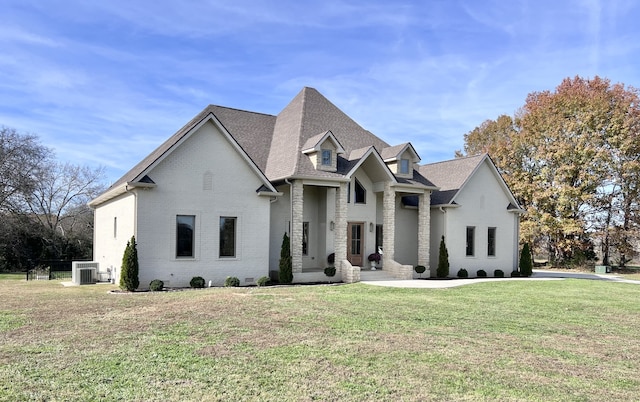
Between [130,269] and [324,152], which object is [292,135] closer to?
[324,152]

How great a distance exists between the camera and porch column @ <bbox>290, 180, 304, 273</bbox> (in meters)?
21.7

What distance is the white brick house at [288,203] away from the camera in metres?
19.2

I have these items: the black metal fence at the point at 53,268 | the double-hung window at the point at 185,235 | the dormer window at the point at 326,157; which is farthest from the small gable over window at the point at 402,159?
the black metal fence at the point at 53,268

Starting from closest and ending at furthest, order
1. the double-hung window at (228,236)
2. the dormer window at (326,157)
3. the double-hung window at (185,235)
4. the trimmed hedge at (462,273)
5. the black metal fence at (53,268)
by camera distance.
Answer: the double-hung window at (185,235), the double-hung window at (228,236), the dormer window at (326,157), the trimmed hedge at (462,273), the black metal fence at (53,268)

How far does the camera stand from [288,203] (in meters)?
23.0

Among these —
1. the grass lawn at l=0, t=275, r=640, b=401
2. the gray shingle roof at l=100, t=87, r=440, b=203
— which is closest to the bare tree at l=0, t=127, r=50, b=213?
the gray shingle roof at l=100, t=87, r=440, b=203

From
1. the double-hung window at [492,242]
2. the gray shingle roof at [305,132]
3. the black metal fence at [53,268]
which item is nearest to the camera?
the gray shingle roof at [305,132]

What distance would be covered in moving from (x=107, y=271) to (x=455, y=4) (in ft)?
59.8

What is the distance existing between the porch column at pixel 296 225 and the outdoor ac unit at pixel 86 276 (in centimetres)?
857

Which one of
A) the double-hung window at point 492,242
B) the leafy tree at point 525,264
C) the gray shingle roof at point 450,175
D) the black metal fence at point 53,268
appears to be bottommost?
the black metal fence at point 53,268

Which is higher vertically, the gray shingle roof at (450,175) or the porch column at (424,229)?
the gray shingle roof at (450,175)

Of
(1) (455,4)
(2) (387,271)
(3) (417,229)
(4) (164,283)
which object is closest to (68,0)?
(4) (164,283)

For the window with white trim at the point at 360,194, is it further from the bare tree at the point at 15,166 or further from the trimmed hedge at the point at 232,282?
the bare tree at the point at 15,166

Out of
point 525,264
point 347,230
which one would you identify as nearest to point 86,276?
point 347,230
